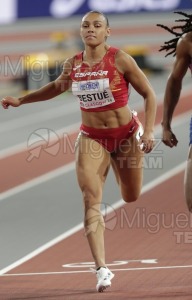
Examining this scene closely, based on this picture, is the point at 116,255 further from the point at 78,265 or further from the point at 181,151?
the point at 181,151

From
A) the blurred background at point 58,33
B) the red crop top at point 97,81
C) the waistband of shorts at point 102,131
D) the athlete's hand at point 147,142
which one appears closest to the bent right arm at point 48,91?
the red crop top at point 97,81

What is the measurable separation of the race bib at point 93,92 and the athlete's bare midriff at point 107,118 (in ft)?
0.38

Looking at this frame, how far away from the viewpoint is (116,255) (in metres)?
10.5

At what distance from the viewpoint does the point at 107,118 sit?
8914 millimetres

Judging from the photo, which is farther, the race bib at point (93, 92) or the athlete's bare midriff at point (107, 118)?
the athlete's bare midriff at point (107, 118)

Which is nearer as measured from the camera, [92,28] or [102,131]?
[92,28]

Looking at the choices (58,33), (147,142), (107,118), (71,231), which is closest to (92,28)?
(107,118)

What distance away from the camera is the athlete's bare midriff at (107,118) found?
29.1 ft

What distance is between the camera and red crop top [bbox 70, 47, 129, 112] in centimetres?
866

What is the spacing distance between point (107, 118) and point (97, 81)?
14.7 inches

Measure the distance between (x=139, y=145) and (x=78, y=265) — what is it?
164 cm

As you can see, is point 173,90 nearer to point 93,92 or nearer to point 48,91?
point 93,92

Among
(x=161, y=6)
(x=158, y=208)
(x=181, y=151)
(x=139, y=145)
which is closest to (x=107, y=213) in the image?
(x=158, y=208)

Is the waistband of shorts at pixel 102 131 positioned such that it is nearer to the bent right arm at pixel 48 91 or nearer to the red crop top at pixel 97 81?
the red crop top at pixel 97 81
